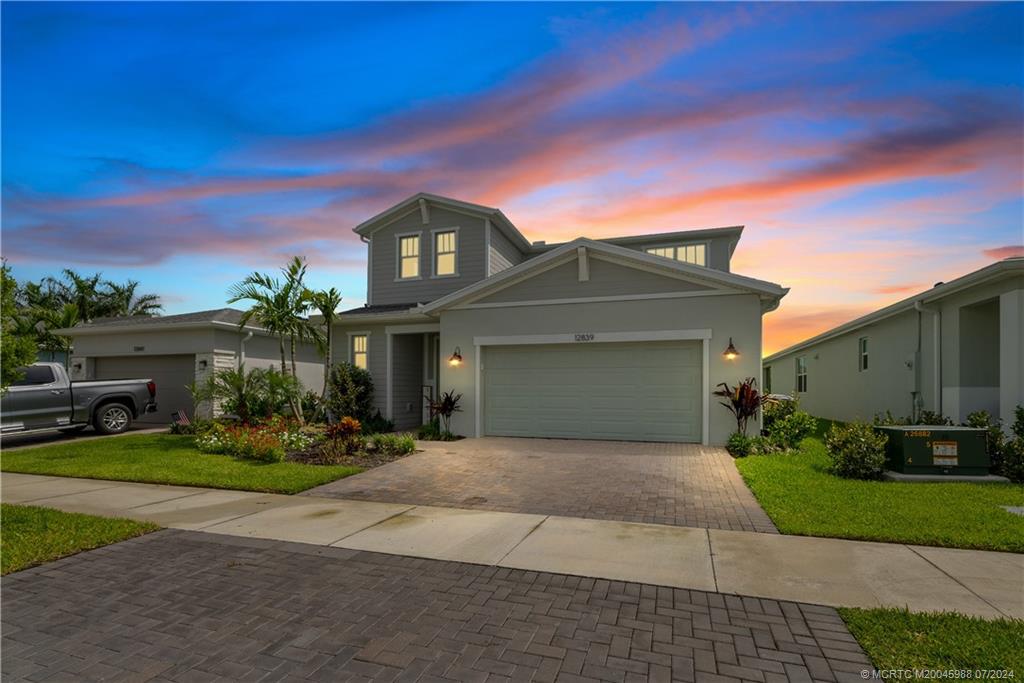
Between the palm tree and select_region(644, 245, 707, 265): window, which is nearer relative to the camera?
the palm tree

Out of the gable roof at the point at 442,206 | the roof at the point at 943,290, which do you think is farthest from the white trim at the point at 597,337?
the gable roof at the point at 442,206

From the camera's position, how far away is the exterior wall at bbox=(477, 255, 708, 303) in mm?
12500

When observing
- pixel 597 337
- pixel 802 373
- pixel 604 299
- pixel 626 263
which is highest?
pixel 626 263

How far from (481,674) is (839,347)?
21306 millimetres

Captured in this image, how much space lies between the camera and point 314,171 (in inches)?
541

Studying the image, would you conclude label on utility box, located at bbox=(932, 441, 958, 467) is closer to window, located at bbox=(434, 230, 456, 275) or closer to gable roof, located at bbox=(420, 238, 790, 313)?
gable roof, located at bbox=(420, 238, 790, 313)

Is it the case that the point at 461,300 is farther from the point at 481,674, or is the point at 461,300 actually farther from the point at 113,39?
the point at 481,674

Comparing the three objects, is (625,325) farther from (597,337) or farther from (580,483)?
(580,483)

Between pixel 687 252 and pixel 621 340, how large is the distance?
7.36m

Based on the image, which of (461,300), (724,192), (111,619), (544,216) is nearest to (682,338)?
(724,192)

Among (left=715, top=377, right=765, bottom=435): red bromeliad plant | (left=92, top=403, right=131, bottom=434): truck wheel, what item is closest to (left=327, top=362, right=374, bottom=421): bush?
(left=92, top=403, right=131, bottom=434): truck wheel

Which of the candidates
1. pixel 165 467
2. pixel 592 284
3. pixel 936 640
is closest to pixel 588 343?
pixel 592 284

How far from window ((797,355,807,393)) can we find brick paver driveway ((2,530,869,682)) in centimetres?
2453

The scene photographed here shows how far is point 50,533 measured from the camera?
572 cm
